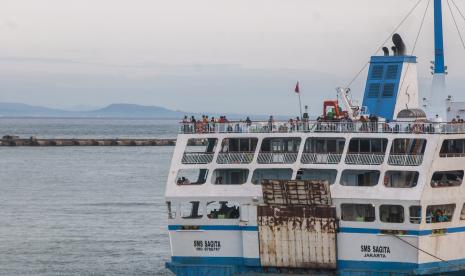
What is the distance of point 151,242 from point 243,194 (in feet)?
61.5

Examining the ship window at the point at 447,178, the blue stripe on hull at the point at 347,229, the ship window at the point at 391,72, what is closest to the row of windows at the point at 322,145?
the ship window at the point at 447,178

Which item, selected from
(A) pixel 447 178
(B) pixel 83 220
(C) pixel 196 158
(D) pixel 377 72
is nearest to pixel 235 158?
(C) pixel 196 158

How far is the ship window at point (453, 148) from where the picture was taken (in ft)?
121

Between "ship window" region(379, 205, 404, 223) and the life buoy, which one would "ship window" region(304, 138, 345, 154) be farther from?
"ship window" region(379, 205, 404, 223)

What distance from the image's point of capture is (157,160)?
13475 cm

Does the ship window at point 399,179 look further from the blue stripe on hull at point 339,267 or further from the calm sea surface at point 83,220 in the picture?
the calm sea surface at point 83,220

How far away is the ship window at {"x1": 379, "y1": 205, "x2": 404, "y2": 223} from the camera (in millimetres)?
36034

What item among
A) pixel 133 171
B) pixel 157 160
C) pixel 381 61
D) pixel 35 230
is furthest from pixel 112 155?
pixel 381 61

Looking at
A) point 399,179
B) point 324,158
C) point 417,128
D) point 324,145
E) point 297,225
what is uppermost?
point 417,128

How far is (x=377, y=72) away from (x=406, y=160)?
6628mm

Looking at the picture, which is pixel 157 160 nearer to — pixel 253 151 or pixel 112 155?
pixel 112 155

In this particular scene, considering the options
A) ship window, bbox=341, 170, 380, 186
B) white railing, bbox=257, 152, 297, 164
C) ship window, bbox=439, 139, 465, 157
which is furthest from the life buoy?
white railing, bbox=257, 152, 297, 164

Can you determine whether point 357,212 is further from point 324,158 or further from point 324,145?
point 324,145

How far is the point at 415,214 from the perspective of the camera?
1403 inches
